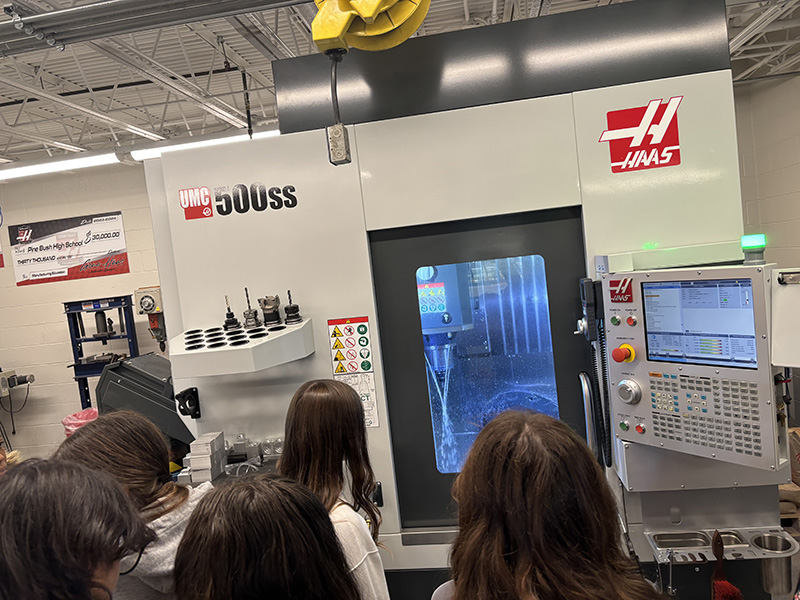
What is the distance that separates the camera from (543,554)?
35.9 inches

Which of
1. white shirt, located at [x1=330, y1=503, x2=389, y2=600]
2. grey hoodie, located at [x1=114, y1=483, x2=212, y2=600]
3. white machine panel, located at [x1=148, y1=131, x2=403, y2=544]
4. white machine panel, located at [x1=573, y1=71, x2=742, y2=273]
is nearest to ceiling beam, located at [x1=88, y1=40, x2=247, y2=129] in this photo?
white machine panel, located at [x1=148, y1=131, x2=403, y2=544]

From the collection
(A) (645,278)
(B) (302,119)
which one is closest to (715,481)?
(A) (645,278)

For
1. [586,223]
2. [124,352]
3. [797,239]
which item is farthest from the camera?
[124,352]

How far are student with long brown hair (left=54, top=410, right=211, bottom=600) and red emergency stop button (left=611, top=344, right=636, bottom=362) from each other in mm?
1254

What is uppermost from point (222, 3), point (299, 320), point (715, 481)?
point (222, 3)

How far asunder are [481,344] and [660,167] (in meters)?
0.91

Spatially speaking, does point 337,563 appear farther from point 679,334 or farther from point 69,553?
point 679,334

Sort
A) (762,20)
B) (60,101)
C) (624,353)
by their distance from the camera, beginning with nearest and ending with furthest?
1. (624,353)
2. (762,20)
3. (60,101)

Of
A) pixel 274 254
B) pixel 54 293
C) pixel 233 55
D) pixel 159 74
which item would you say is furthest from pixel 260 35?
pixel 54 293

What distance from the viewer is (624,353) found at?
1.83 meters

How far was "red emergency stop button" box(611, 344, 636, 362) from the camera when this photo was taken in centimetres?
183

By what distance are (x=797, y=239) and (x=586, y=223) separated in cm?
418

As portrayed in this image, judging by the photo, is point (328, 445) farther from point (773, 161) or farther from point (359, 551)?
point (773, 161)

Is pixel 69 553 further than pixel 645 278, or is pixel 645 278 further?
pixel 645 278
